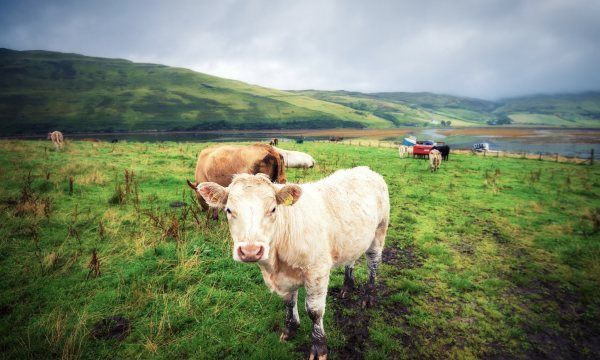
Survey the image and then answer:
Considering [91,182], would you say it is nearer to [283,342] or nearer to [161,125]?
[283,342]

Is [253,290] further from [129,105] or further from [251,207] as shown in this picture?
[129,105]

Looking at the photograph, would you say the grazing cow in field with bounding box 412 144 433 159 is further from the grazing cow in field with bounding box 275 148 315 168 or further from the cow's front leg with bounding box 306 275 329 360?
the cow's front leg with bounding box 306 275 329 360

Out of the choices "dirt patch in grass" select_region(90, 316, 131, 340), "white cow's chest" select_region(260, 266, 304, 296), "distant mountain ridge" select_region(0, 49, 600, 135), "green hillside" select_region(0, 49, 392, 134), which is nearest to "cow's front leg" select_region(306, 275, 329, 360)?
"white cow's chest" select_region(260, 266, 304, 296)

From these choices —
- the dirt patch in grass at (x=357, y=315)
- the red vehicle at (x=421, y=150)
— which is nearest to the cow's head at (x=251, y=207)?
the dirt patch in grass at (x=357, y=315)

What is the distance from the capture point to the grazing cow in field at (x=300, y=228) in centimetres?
357

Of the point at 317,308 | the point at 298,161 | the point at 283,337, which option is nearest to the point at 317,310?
the point at 317,308

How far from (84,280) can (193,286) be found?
236 cm

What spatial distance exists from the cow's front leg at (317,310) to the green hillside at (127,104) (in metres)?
128

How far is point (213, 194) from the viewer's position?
4027 millimetres

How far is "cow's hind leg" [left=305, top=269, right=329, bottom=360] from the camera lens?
4211 mm

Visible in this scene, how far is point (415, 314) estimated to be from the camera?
5.43 meters

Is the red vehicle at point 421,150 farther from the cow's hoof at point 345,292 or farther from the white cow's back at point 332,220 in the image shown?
the cow's hoof at point 345,292

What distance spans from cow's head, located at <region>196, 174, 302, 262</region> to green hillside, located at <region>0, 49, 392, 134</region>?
420ft

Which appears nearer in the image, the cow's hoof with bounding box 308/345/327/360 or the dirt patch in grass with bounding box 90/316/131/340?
the cow's hoof with bounding box 308/345/327/360
